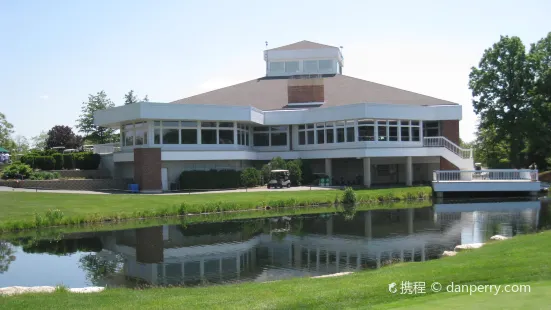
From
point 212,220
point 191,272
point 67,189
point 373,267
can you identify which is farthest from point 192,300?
point 67,189

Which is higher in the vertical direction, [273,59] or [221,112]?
[273,59]

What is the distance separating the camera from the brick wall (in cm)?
3481

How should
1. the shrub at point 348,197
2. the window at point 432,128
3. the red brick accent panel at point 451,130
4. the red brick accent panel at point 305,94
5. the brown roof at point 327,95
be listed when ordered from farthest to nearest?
the red brick accent panel at point 305,94, the brown roof at point 327,95, the window at point 432,128, the red brick accent panel at point 451,130, the shrub at point 348,197

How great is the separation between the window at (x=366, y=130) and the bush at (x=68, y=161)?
21781 millimetres

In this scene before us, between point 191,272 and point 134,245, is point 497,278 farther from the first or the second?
point 134,245

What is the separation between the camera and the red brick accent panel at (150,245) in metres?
16.8

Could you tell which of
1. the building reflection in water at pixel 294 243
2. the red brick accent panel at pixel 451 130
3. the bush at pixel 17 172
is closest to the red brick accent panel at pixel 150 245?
the building reflection in water at pixel 294 243

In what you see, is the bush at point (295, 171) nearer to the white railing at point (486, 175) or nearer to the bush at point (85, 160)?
the white railing at point (486, 175)

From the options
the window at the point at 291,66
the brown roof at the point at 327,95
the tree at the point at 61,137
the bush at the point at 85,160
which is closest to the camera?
the bush at the point at 85,160

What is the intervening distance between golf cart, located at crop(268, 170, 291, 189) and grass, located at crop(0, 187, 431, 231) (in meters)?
4.11

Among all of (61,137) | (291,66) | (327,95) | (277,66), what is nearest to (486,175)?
(327,95)

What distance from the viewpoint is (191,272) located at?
1459 cm

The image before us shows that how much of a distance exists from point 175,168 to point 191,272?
2417cm

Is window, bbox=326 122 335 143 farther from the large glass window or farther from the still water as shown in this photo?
the still water
